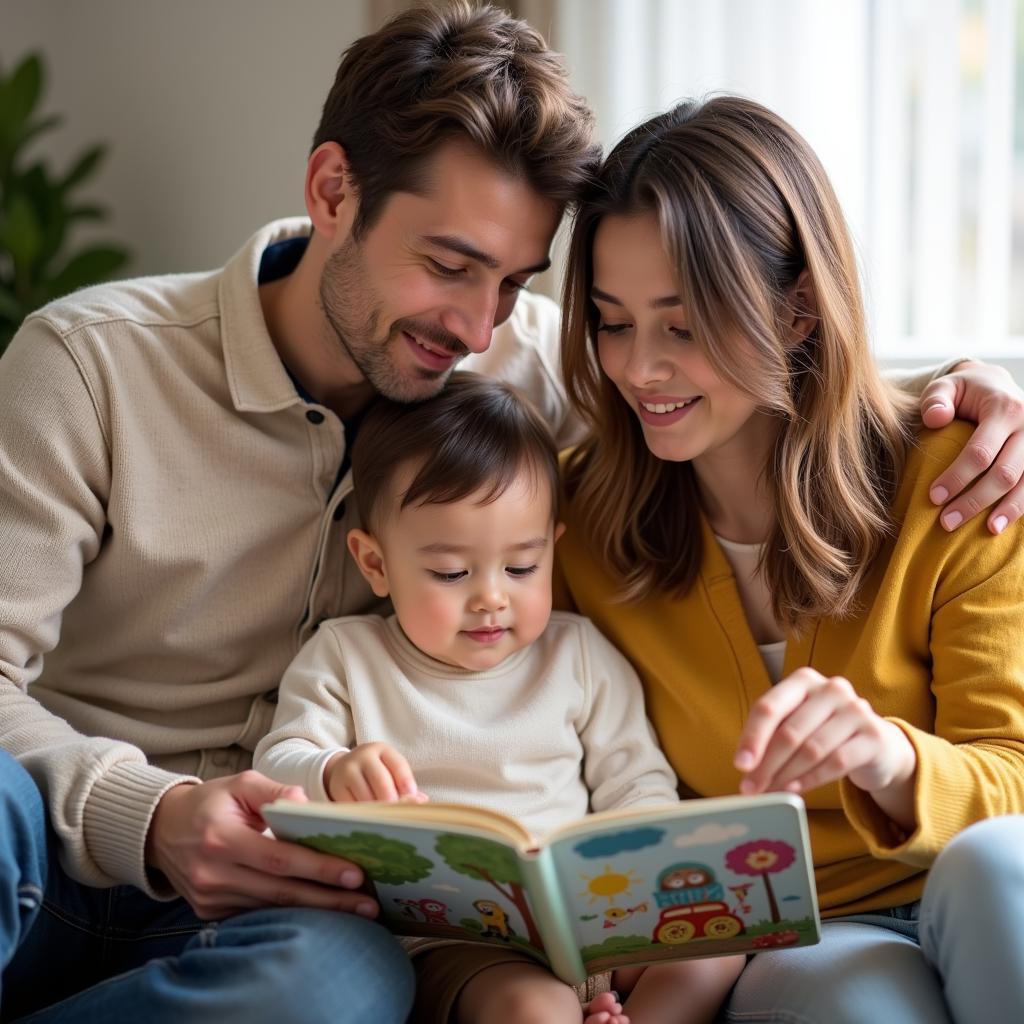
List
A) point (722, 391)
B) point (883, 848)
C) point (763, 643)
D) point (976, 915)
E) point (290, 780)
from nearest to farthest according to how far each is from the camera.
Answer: point (976, 915) < point (883, 848) < point (290, 780) < point (722, 391) < point (763, 643)

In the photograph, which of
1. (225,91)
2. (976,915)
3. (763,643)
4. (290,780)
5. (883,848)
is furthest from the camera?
(225,91)

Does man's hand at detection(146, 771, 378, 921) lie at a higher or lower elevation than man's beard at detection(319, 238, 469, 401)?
lower

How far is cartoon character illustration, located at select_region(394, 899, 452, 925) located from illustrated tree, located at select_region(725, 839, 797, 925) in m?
0.31

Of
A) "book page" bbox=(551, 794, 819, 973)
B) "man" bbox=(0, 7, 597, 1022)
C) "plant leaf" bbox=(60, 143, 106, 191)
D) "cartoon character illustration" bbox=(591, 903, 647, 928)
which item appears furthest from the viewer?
"plant leaf" bbox=(60, 143, 106, 191)

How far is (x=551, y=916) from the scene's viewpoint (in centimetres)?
121

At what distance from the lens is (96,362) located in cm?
167

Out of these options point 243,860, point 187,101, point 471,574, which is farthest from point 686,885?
point 187,101

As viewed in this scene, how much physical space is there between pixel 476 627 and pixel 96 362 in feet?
2.01

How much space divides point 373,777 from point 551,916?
26 cm

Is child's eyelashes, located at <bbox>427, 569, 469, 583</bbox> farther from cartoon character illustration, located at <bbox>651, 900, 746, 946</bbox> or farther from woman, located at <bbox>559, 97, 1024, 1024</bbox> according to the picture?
cartoon character illustration, located at <bbox>651, 900, 746, 946</bbox>

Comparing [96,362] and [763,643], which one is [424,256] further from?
[763,643]

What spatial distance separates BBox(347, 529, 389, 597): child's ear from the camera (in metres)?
1.70

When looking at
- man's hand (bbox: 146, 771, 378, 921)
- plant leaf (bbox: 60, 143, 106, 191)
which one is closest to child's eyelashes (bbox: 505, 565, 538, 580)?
man's hand (bbox: 146, 771, 378, 921)

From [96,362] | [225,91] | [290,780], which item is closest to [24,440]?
[96,362]
